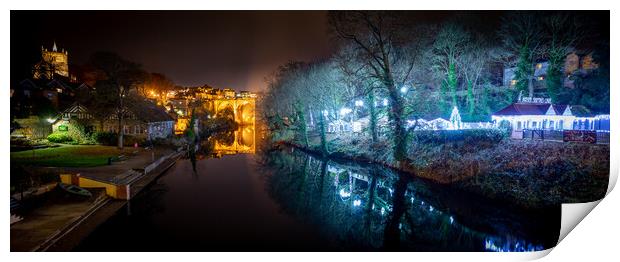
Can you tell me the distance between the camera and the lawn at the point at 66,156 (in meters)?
13.2

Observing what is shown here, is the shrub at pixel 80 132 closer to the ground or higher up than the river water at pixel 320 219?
higher up

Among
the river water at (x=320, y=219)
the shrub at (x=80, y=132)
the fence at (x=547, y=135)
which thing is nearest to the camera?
the river water at (x=320, y=219)

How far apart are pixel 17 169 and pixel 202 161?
10.8 metres

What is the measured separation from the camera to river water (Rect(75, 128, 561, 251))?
8.70 meters

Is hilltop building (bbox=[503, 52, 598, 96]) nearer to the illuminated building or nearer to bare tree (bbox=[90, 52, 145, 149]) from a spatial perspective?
the illuminated building

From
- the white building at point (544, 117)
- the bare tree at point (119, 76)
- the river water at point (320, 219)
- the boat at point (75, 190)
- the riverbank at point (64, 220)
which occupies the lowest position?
the river water at point (320, 219)

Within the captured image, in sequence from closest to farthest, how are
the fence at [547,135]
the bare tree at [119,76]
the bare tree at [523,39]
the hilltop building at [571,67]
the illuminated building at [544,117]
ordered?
the fence at [547,135] → the illuminated building at [544,117] → the bare tree at [523,39] → the hilltop building at [571,67] → the bare tree at [119,76]

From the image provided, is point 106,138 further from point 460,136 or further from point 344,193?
point 460,136

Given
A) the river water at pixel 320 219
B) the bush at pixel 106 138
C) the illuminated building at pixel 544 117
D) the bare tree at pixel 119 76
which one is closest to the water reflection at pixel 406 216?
the river water at pixel 320 219

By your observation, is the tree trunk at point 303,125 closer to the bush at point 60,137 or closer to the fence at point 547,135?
the bush at point 60,137

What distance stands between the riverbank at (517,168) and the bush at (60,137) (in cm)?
1605

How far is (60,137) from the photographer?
61.5ft

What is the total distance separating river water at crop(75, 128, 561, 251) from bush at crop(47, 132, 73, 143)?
7.39 metres
